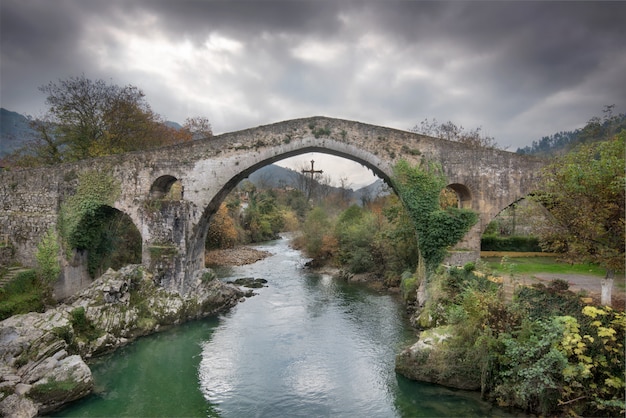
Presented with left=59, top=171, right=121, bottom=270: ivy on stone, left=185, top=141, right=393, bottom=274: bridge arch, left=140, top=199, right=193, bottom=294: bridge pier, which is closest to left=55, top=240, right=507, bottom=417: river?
left=140, top=199, right=193, bottom=294: bridge pier

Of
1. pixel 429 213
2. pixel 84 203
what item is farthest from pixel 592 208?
pixel 84 203

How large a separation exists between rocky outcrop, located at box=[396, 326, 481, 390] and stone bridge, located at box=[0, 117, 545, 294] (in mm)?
4898

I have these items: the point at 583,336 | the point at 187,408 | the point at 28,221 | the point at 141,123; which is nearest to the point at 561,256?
the point at 583,336

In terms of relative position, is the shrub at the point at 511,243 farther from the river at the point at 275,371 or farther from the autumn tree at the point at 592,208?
the autumn tree at the point at 592,208

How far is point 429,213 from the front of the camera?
14234mm

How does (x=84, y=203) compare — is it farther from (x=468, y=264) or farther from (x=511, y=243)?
(x=511, y=243)

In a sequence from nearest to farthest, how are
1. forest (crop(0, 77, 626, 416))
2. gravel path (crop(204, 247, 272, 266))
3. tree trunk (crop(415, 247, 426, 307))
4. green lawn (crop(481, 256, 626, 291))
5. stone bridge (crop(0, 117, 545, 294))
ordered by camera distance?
1. forest (crop(0, 77, 626, 416))
2. green lawn (crop(481, 256, 626, 291))
3. tree trunk (crop(415, 247, 426, 307))
4. stone bridge (crop(0, 117, 545, 294))
5. gravel path (crop(204, 247, 272, 266))

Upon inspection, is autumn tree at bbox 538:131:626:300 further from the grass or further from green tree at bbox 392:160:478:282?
green tree at bbox 392:160:478:282

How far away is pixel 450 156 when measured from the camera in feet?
48.3

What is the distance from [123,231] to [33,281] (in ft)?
21.2

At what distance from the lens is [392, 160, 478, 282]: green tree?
14.0 m

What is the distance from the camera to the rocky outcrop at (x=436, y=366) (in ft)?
29.9

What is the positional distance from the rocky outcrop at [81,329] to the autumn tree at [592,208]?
10.9 meters

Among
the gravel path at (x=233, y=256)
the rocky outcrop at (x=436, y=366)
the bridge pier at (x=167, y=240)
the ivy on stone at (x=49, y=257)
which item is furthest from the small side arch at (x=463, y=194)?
the gravel path at (x=233, y=256)
